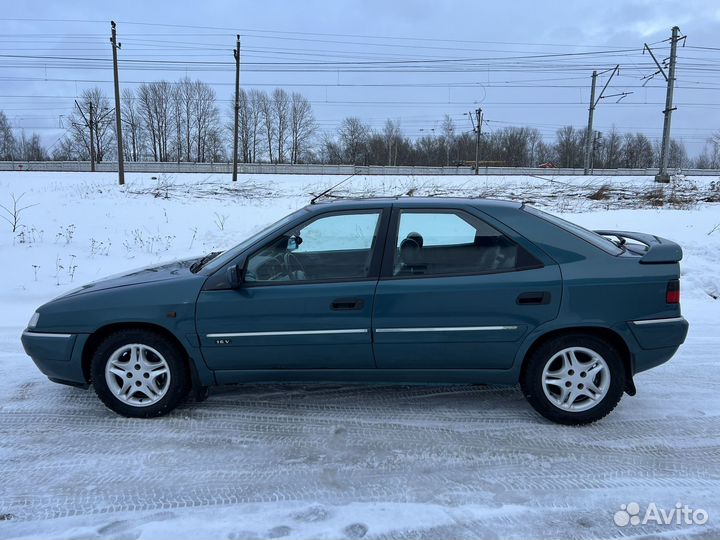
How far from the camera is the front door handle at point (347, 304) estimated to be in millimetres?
3439

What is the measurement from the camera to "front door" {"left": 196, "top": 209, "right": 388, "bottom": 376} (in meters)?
3.45

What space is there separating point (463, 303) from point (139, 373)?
7.71ft

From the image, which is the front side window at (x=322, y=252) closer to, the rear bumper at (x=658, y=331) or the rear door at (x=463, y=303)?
the rear door at (x=463, y=303)

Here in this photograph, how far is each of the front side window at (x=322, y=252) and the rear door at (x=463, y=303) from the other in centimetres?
22

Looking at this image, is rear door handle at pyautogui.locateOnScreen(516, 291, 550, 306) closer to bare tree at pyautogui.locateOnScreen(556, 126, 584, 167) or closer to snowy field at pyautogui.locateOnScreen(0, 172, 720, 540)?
snowy field at pyautogui.locateOnScreen(0, 172, 720, 540)

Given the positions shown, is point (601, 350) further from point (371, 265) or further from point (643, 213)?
point (643, 213)

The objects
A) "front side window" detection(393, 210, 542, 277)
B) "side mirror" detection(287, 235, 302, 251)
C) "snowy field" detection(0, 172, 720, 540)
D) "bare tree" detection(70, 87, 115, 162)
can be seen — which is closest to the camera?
"snowy field" detection(0, 172, 720, 540)

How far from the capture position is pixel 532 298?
339cm

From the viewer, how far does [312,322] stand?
3453 millimetres

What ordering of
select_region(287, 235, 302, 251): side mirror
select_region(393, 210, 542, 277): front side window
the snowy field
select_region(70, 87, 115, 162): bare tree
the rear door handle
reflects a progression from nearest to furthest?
the snowy field, the rear door handle, select_region(393, 210, 542, 277): front side window, select_region(287, 235, 302, 251): side mirror, select_region(70, 87, 115, 162): bare tree

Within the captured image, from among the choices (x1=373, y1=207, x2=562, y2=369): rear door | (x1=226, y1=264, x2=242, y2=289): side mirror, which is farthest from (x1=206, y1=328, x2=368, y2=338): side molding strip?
(x1=226, y1=264, x2=242, y2=289): side mirror

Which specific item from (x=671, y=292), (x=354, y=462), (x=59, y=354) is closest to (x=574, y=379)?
(x=671, y=292)

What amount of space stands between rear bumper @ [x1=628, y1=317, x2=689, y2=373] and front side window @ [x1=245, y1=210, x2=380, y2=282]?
1897 millimetres

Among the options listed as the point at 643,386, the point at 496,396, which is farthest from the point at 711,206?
the point at 496,396
